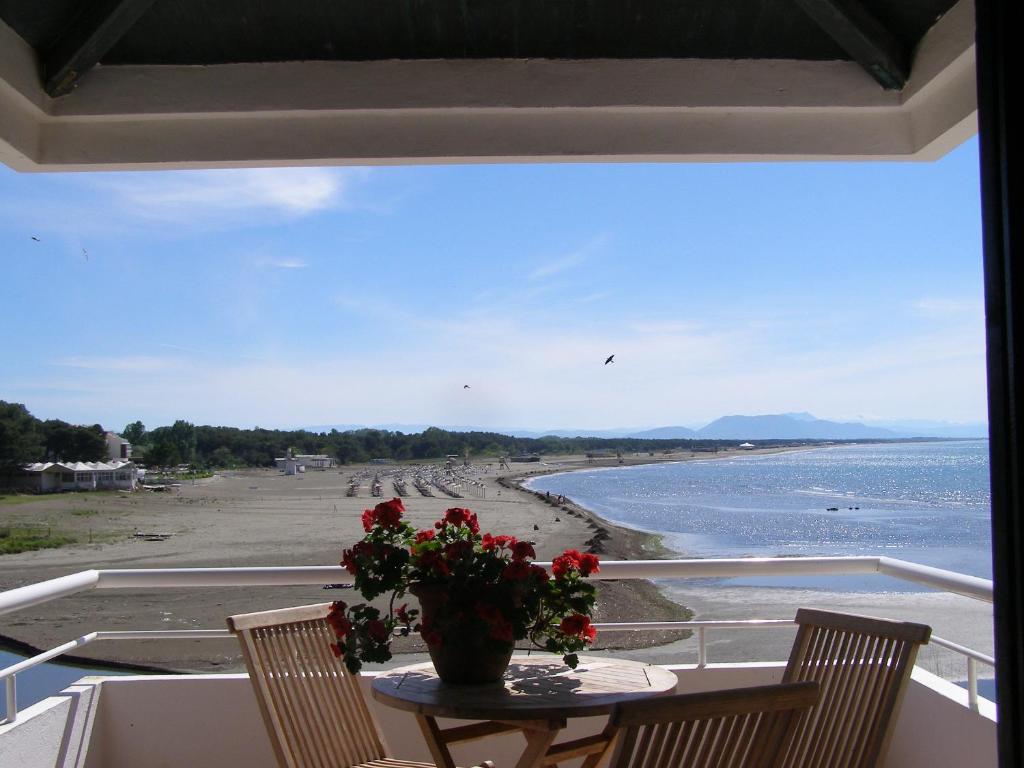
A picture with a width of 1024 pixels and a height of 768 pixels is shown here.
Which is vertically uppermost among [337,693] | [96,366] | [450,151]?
[96,366]

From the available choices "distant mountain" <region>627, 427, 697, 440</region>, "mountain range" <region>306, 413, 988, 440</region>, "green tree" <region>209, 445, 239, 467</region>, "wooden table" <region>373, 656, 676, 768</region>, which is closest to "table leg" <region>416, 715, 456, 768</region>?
"wooden table" <region>373, 656, 676, 768</region>

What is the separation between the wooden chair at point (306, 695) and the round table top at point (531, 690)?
0.31 metres

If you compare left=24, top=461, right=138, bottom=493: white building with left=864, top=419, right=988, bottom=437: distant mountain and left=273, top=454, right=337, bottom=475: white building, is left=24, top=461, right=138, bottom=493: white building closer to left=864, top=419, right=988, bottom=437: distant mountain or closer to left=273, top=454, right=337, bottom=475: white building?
left=273, top=454, right=337, bottom=475: white building

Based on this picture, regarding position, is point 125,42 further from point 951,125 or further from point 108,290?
point 108,290

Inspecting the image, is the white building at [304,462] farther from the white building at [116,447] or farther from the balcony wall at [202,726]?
the balcony wall at [202,726]

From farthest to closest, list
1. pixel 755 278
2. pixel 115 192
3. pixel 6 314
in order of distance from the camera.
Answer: pixel 6 314, pixel 755 278, pixel 115 192

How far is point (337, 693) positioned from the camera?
2721mm

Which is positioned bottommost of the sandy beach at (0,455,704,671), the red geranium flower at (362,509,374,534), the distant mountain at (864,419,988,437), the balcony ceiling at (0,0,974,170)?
the sandy beach at (0,455,704,671)

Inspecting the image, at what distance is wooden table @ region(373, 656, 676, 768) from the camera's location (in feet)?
6.66

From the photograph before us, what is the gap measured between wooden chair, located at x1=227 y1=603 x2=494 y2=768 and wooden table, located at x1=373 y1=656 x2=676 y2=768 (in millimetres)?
307

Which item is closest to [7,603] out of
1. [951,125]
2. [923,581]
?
[923,581]

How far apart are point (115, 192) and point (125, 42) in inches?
1155

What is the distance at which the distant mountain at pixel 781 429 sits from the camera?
83.8m

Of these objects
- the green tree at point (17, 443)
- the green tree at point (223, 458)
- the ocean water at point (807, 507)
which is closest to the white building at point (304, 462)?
the green tree at point (223, 458)
